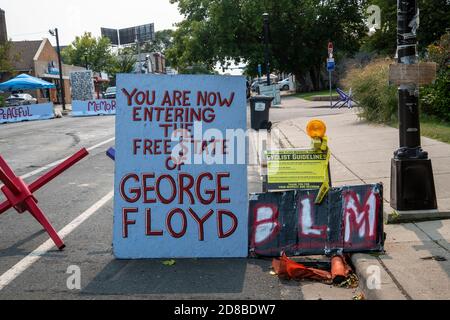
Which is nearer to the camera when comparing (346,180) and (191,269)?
(191,269)

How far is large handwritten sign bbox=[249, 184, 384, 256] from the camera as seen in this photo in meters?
5.07

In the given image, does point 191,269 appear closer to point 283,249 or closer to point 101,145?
point 283,249

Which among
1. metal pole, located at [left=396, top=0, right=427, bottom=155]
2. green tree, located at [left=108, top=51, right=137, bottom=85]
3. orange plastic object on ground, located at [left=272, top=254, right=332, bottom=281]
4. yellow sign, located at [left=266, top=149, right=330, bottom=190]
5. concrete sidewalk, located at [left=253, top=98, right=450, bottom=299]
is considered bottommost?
orange plastic object on ground, located at [left=272, top=254, right=332, bottom=281]

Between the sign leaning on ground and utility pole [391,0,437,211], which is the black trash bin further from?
the sign leaning on ground

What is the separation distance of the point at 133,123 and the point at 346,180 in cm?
425

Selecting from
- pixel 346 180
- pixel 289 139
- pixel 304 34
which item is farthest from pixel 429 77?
pixel 304 34

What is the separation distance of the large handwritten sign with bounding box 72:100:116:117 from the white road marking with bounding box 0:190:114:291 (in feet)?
87.4

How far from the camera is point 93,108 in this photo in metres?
34.1

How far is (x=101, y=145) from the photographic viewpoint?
607 inches

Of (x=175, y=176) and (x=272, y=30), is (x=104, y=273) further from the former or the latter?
(x=272, y=30)

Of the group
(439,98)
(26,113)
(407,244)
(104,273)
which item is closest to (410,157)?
(407,244)

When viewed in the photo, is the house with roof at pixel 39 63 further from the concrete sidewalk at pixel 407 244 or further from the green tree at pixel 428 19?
the concrete sidewalk at pixel 407 244

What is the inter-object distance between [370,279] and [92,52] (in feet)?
275

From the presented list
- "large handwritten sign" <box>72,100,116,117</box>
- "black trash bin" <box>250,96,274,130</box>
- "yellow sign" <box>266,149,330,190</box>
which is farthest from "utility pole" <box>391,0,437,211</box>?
"large handwritten sign" <box>72,100,116,117</box>
